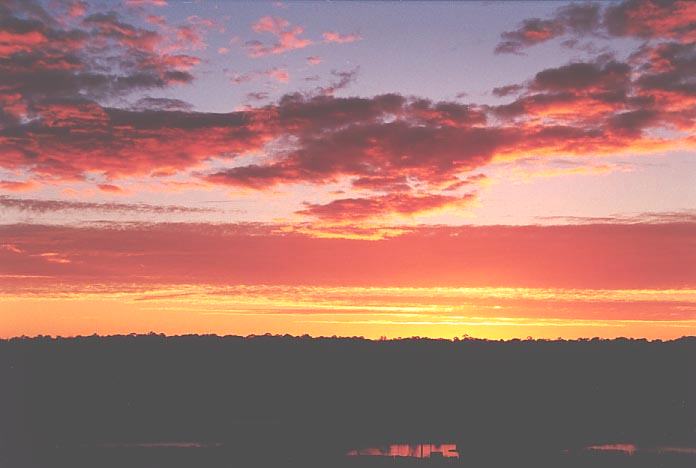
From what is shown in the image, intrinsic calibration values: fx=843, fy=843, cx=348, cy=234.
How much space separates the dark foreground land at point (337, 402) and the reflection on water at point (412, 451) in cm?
83

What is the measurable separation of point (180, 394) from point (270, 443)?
82.4ft

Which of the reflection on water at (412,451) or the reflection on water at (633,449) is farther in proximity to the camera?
the reflection on water at (633,449)

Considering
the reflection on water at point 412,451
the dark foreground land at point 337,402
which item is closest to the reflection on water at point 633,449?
the dark foreground land at point 337,402

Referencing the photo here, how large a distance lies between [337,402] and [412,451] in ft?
68.1

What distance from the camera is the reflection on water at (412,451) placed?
42.1 m

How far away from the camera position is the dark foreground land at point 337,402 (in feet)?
138

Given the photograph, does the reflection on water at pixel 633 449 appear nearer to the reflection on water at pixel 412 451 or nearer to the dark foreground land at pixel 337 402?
the dark foreground land at pixel 337 402

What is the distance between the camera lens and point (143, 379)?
7738cm

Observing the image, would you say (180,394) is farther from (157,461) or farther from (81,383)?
(157,461)

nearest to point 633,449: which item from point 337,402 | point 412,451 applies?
point 412,451

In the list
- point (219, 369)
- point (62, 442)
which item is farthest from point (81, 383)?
point (62, 442)

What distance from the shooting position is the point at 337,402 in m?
64.4

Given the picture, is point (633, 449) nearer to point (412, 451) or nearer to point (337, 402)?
point (412, 451)

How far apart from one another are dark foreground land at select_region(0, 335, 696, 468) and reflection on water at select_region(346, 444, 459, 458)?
0.83 metres
